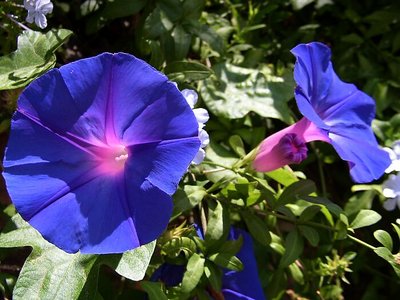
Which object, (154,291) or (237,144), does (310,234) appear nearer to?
(237,144)

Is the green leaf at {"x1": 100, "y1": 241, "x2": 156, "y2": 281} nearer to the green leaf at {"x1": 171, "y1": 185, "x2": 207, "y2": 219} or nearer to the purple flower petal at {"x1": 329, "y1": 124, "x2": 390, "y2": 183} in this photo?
the green leaf at {"x1": 171, "y1": 185, "x2": 207, "y2": 219}

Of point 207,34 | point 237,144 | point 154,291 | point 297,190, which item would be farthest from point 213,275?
point 207,34

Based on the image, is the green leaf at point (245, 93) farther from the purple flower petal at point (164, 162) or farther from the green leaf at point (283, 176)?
the purple flower petal at point (164, 162)

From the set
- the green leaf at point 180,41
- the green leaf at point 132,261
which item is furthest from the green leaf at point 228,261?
the green leaf at point 180,41

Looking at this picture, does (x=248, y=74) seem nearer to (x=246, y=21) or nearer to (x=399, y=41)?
(x=246, y=21)

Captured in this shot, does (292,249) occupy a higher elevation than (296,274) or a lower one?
higher

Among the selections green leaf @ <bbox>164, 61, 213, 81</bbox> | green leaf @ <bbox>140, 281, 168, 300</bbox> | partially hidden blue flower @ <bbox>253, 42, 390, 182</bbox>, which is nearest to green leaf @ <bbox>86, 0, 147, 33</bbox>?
green leaf @ <bbox>164, 61, 213, 81</bbox>
